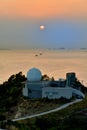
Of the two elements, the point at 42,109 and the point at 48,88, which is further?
the point at 48,88

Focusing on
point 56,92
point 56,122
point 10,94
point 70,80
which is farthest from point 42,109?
point 70,80

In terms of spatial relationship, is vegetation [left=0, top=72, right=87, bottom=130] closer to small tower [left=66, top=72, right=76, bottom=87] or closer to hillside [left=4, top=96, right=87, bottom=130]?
hillside [left=4, top=96, right=87, bottom=130]

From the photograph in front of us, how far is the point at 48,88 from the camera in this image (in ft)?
113

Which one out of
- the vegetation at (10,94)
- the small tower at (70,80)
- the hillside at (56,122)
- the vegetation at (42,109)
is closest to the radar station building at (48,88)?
the small tower at (70,80)

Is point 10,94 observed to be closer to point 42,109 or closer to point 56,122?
point 42,109

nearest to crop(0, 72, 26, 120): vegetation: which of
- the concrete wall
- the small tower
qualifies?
the concrete wall

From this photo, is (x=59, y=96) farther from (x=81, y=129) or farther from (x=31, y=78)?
(x=81, y=129)

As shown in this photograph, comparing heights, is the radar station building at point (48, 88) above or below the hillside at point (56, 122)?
above

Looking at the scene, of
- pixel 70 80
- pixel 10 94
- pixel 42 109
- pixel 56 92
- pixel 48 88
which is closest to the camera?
pixel 42 109

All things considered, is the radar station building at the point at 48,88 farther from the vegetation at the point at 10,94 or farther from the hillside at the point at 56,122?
the hillside at the point at 56,122

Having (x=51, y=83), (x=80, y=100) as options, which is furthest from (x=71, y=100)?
(x=51, y=83)

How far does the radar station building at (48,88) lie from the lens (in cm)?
3419

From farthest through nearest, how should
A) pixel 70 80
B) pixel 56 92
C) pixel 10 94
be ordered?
pixel 70 80 → pixel 10 94 → pixel 56 92

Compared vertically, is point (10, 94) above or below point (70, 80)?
below
